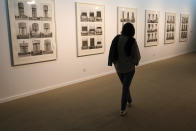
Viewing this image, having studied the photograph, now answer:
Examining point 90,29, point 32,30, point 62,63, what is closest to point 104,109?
point 62,63

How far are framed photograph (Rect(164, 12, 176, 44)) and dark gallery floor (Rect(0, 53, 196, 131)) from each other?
456 cm

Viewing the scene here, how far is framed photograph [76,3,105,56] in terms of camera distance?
582 cm

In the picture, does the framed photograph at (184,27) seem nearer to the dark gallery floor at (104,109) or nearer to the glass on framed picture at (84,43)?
the dark gallery floor at (104,109)

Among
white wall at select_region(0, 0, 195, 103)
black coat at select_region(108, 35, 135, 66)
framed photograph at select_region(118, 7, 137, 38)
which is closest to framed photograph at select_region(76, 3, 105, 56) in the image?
white wall at select_region(0, 0, 195, 103)

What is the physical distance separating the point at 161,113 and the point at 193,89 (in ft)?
6.54

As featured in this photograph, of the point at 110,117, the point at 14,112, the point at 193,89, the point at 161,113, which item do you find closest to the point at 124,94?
the point at 110,117

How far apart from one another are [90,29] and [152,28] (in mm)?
3973

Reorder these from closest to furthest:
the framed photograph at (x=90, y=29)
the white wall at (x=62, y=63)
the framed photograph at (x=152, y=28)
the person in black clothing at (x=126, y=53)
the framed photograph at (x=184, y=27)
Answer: the person in black clothing at (x=126, y=53) < the white wall at (x=62, y=63) < the framed photograph at (x=90, y=29) < the framed photograph at (x=152, y=28) < the framed photograph at (x=184, y=27)

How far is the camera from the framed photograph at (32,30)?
4.42m

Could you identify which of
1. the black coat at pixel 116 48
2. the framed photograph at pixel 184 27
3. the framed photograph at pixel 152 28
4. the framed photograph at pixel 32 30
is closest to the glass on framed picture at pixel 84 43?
the framed photograph at pixel 32 30

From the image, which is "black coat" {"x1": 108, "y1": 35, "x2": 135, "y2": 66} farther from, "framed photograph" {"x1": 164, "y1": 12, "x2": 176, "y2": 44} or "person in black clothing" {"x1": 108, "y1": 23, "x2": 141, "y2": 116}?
"framed photograph" {"x1": 164, "y1": 12, "x2": 176, "y2": 44}

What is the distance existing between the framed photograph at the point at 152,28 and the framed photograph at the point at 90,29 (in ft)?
9.53

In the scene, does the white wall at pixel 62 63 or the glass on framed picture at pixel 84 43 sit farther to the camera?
the glass on framed picture at pixel 84 43

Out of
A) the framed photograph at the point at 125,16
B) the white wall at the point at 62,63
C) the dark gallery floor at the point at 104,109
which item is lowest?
the dark gallery floor at the point at 104,109
